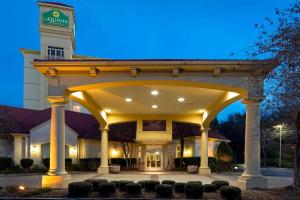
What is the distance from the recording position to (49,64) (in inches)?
480

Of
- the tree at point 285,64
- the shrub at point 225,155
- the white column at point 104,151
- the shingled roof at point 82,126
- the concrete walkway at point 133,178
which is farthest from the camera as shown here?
the shrub at point 225,155

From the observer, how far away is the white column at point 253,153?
38.9 feet

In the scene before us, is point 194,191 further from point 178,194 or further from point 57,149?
point 57,149

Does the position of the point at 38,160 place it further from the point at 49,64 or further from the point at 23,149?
the point at 49,64

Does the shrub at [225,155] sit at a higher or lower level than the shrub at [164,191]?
lower

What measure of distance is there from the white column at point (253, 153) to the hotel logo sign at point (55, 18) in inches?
1257

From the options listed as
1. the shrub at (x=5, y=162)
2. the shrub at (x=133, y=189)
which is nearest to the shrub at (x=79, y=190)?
the shrub at (x=133, y=189)

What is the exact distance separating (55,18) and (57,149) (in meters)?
29.8

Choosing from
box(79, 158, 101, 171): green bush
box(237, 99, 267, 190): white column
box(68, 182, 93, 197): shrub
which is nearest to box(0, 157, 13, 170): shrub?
box(79, 158, 101, 171): green bush

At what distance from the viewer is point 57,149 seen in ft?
41.5

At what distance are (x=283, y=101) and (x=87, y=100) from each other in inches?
434

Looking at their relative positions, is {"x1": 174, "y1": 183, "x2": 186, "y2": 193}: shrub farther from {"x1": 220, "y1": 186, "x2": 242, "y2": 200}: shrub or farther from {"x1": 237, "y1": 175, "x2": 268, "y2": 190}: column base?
{"x1": 237, "y1": 175, "x2": 268, "y2": 190}: column base

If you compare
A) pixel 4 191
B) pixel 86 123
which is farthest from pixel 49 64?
pixel 86 123

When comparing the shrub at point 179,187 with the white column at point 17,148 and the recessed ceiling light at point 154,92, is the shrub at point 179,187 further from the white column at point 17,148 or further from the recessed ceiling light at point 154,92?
the white column at point 17,148
